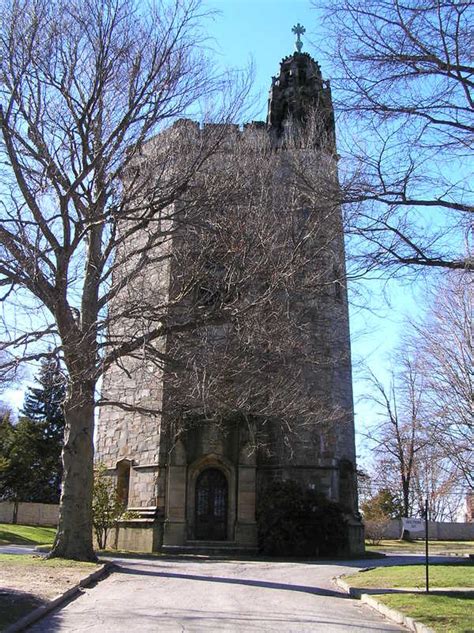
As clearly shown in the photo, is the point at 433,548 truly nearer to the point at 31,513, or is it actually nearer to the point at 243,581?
the point at 243,581

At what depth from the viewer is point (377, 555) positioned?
76.9 ft

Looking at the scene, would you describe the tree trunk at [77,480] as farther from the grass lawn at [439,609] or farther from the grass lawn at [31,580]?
the grass lawn at [439,609]

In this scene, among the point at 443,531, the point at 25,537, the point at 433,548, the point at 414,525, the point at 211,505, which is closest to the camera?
the point at 414,525

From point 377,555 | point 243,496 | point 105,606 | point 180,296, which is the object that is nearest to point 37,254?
point 180,296

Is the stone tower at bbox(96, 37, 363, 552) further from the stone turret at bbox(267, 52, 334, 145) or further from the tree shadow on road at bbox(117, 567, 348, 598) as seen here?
the tree shadow on road at bbox(117, 567, 348, 598)

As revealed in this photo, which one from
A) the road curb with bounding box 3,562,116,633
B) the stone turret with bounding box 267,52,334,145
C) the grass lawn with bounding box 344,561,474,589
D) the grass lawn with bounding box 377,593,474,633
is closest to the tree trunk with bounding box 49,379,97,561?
the road curb with bounding box 3,562,116,633

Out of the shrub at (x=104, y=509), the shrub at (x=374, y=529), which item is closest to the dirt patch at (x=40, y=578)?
the shrub at (x=104, y=509)

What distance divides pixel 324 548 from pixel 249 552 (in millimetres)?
2372

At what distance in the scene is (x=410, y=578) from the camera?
525 inches

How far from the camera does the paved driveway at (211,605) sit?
7.97 metres

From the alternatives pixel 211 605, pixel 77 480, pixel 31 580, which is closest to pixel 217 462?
pixel 77 480

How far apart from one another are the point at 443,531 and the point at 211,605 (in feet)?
120

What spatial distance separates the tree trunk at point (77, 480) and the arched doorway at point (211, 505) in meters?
7.84

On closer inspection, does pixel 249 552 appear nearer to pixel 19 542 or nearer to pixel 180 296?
pixel 19 542
